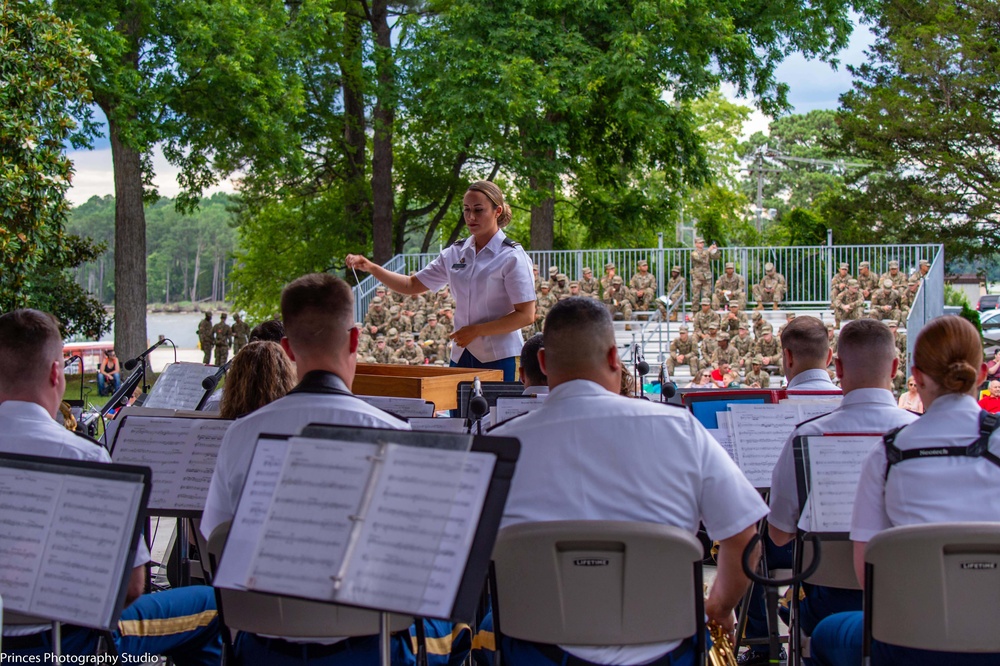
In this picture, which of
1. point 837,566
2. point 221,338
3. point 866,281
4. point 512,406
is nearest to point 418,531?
point 837,566

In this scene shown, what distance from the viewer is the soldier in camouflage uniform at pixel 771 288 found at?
21.2 metres

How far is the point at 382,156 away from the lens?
29.7 meters

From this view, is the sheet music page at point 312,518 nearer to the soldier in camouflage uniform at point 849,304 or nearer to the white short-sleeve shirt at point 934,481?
the white short-sleeve shirt at point 934,481

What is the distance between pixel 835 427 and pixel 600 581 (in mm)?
1484

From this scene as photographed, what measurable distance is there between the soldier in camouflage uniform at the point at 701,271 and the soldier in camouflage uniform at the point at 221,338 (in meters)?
→ 14.0

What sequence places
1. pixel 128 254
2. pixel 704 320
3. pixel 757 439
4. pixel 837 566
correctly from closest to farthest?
pixel 837 566
pixel 757 439
pixel 704 320
pixel 128 254

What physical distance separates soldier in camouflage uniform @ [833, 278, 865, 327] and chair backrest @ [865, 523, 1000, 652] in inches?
679

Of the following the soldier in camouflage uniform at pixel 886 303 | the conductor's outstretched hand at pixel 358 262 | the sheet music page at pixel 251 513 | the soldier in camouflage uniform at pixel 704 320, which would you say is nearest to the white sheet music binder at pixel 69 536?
the sheet music page at pixel 251 513

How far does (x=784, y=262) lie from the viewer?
21.8 metres

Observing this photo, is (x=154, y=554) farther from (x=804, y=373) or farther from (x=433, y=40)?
(x=433, y=40)

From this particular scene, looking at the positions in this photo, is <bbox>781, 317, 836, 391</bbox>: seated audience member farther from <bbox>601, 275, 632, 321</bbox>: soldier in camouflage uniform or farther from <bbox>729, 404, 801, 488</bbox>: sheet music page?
<bbox>601, 275, 632, 321</bbox>: soldier in camouflage uniform

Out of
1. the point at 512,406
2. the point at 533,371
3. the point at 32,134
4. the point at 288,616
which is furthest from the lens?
the point at 32,134

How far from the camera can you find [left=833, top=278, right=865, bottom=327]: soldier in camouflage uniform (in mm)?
19219

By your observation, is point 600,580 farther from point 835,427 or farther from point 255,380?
point 255,380
